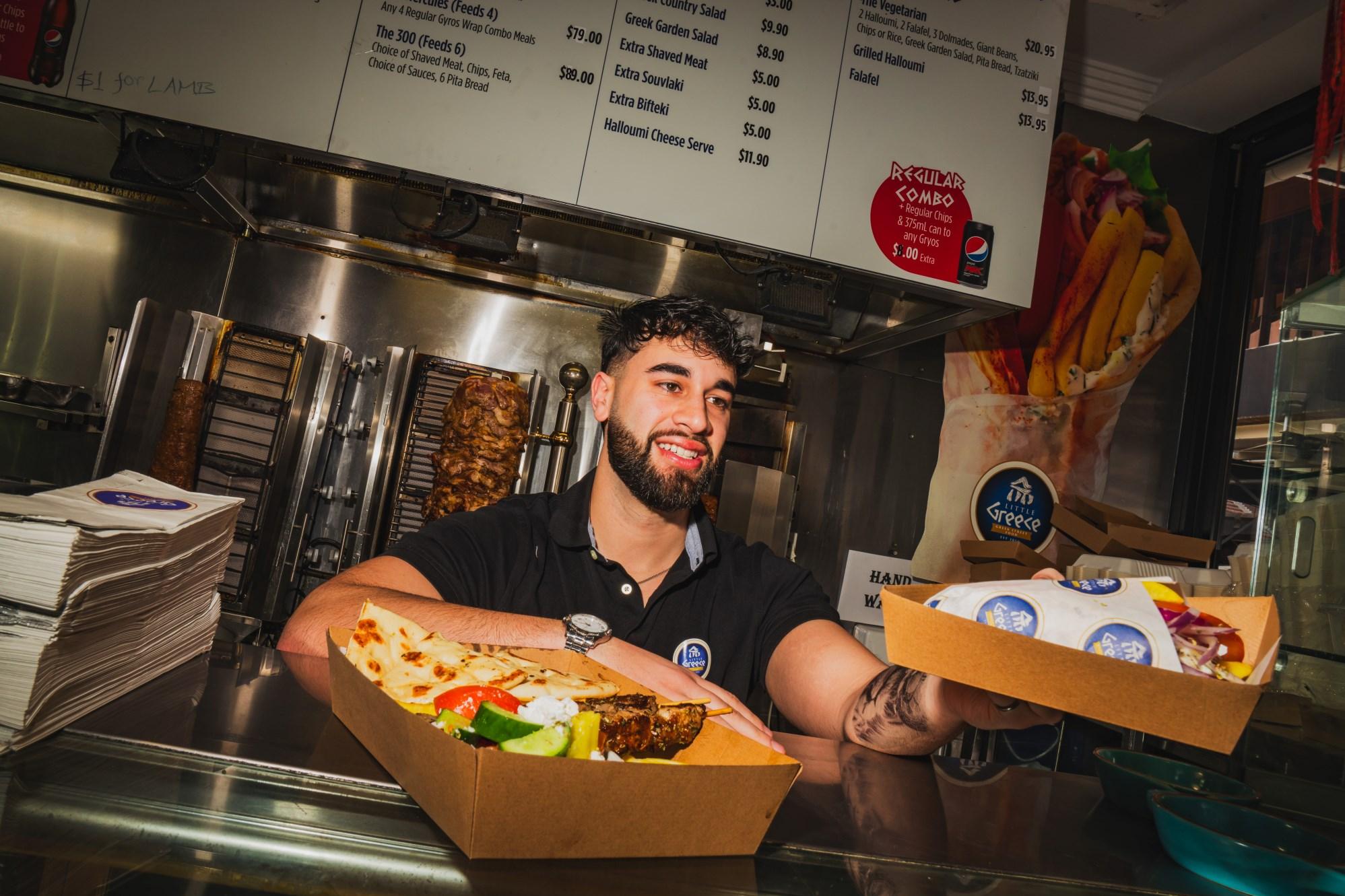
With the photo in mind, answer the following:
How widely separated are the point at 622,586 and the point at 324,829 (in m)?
1.30

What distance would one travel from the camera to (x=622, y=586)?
6.63ft

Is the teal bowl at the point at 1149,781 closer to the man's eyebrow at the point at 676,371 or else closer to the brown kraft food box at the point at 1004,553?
the man's eyebrow at the point at 676,371

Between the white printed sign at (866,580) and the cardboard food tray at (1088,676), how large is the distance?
104 inches

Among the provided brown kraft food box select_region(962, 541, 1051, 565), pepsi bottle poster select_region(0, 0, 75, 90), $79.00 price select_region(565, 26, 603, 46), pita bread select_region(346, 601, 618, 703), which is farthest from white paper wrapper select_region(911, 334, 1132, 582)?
pepsi bottle poster select_region(0, 0, 75, 90)

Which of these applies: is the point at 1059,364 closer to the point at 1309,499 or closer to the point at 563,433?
the point at 1309,499

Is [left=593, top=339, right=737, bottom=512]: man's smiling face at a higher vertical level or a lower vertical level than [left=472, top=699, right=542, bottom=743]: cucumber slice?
higher

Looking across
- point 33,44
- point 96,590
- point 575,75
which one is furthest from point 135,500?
point 33,44

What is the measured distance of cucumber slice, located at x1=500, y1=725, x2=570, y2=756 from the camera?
69 cm

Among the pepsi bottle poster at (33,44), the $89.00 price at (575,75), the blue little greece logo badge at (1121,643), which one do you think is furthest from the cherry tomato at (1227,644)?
the pepsi bottle poster at (33,44)

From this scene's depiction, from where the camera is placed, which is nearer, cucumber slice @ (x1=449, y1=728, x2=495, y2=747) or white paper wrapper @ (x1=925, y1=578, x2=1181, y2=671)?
cucumber slice @ (x1=449, y1=728, x2=495, y2=747)

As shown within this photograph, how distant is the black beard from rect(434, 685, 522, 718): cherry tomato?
4.10 ft

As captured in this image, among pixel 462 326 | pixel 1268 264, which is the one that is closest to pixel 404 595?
pixel 462 326

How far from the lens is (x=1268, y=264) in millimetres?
3447

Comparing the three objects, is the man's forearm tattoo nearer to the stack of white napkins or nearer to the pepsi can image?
the stack of white napkins
